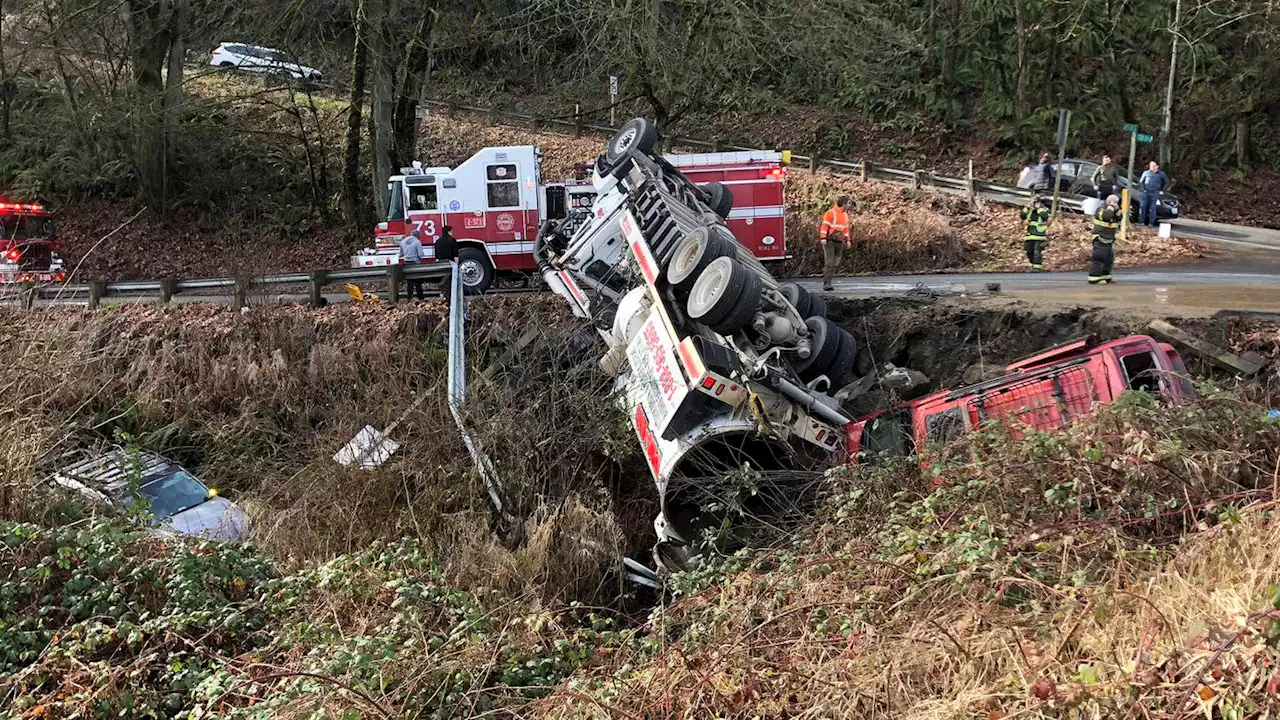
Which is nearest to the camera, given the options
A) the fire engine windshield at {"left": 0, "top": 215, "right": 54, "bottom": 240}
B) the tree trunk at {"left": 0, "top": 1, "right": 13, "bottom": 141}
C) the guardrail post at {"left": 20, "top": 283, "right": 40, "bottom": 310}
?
the guardrail post at {"left": 20, "top": 283, "right": 40, "bottom": 310}

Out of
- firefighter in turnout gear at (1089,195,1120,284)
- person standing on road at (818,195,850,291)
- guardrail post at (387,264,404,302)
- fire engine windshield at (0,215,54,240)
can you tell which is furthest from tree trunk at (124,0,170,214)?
firefighter in turnout gear at (1089,195,1120,284)

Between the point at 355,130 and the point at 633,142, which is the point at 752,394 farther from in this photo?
the point at 355,130

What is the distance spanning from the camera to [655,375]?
7.60 meters

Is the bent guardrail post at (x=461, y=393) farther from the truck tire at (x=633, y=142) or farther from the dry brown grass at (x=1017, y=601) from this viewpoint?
the dry brown grass at (x=1017, y=601)

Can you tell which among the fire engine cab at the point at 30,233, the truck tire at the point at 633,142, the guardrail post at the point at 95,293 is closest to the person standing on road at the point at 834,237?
the truck tire at the point at 633,142

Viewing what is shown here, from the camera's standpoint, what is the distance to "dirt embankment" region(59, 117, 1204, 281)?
1664 centimetres

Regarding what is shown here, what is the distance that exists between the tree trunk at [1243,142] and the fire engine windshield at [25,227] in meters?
27.9

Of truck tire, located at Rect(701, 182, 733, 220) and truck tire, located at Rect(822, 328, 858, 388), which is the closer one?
truck tire, located at Rect(822, 328, 858, 388)

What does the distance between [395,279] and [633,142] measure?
14.0ft

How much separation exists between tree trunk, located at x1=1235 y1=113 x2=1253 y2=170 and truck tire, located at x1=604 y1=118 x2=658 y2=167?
20.1 metres

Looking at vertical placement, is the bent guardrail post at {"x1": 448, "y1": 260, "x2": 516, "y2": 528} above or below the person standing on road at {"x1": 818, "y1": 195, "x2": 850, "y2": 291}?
below

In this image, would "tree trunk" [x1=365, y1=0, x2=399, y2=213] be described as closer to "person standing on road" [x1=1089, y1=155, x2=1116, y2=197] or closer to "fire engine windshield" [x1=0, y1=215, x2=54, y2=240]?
"fire engine windshield" [x1=0, y1=215, x2=54, y2=240]

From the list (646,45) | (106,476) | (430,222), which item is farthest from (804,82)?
(106,476)

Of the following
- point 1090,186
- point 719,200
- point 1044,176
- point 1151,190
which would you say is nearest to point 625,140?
point 719,200
